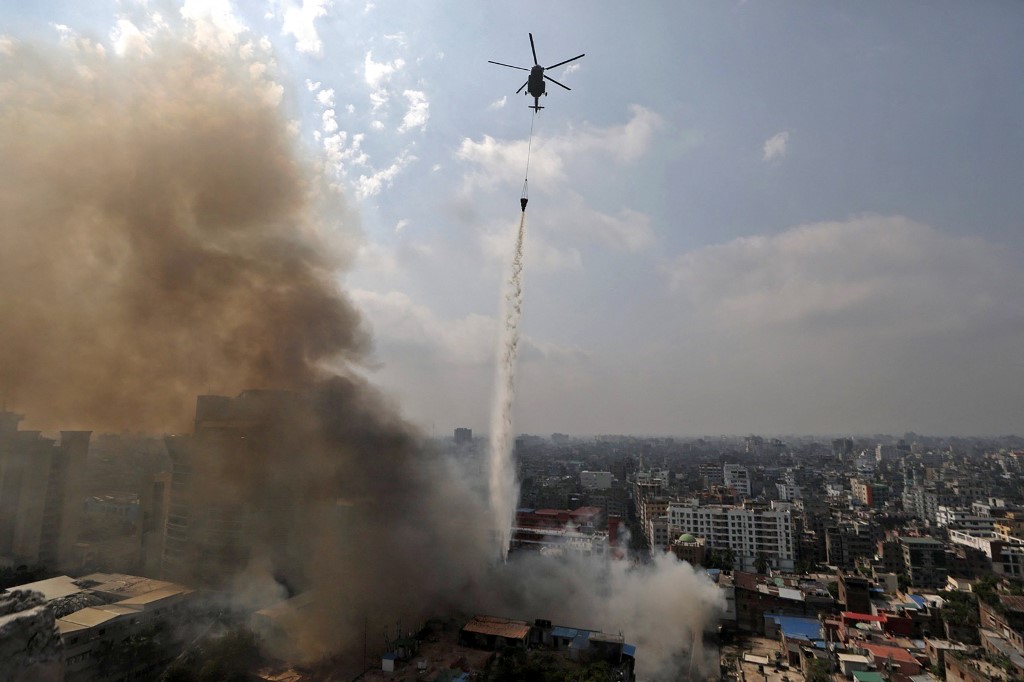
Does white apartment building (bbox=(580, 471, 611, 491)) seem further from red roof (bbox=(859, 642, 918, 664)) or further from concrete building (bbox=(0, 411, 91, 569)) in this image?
concrete building (bbox=(0, 411, 91, 569))

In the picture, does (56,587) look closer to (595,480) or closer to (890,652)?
(890,652)

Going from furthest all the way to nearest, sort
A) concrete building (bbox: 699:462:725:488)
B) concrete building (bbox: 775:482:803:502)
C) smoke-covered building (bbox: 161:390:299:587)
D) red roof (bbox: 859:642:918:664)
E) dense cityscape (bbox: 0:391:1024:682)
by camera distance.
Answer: concrete building (bbox: 699:462:725:488), concrete building (bbox: 775:482:803:502), smoke-covered building (bbox: 161:390:299:587), red roof (bbox: 859:642:918:664), dense cityscape (bbox: 0:391:1024:682)

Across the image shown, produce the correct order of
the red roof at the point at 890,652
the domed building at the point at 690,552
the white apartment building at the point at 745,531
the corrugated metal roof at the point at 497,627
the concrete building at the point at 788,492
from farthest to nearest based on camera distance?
the concrete building at the point at 788,492 < the white apartment building at the point at 745,531 < the domed building at the point at 690,552 < the corrugated metal roof at the point at 497,627 < the red roof at the point at 890,652

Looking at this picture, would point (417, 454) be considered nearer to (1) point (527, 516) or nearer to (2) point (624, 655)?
(2) point (624, 655)

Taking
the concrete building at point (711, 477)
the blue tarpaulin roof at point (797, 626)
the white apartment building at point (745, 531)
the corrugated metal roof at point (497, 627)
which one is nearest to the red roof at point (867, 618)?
the blue tarpaulin roof at point (797, 626)

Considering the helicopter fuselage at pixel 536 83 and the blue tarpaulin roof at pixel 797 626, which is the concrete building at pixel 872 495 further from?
the helicopter fuselage at pixel 536 83

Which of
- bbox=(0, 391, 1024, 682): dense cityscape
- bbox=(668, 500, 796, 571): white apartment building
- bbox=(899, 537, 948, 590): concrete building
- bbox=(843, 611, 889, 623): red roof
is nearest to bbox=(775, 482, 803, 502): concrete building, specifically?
bbox=(0, 391, 1024, 682): dense cityscape
